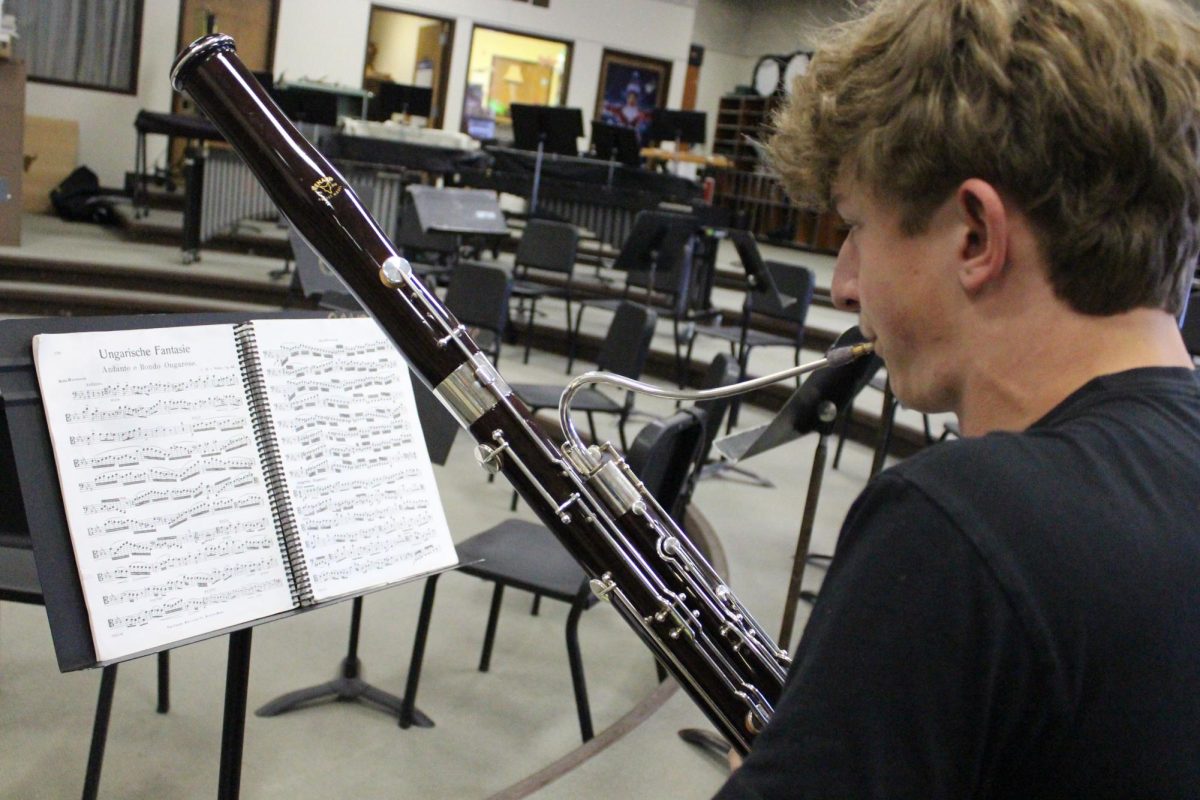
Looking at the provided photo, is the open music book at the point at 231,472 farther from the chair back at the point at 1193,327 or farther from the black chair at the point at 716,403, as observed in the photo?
the chair back at the point at 1193,327

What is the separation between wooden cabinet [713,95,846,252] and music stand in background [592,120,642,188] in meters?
4.00

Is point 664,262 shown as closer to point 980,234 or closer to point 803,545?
point 803,545

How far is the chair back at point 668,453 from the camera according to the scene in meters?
2.36

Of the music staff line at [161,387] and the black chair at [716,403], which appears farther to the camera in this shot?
the black chair at [716,403]

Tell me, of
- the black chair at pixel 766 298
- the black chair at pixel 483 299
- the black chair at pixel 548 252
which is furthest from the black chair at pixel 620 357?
the black chair at pixel 548 252

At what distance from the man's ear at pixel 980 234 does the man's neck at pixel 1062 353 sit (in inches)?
1.6

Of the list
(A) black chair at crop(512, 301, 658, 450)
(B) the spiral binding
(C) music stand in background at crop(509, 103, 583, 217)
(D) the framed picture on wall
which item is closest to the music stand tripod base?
(B) the spiral binding

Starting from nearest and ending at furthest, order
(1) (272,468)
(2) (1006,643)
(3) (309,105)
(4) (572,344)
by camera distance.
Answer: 1. (2) (1006,643)
2. (1) (272,468)
3. (4) (572,344)
4. (3) (309,105)

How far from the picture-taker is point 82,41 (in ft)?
33.2

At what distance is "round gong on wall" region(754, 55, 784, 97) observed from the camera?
13758 millimetres

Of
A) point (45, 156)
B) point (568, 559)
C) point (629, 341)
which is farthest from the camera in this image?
point (45, 156)

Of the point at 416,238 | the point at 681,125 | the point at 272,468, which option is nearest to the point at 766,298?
the point at 416,238

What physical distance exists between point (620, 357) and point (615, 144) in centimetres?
522

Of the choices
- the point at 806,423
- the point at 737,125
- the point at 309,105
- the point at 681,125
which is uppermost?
the point at 737,125
